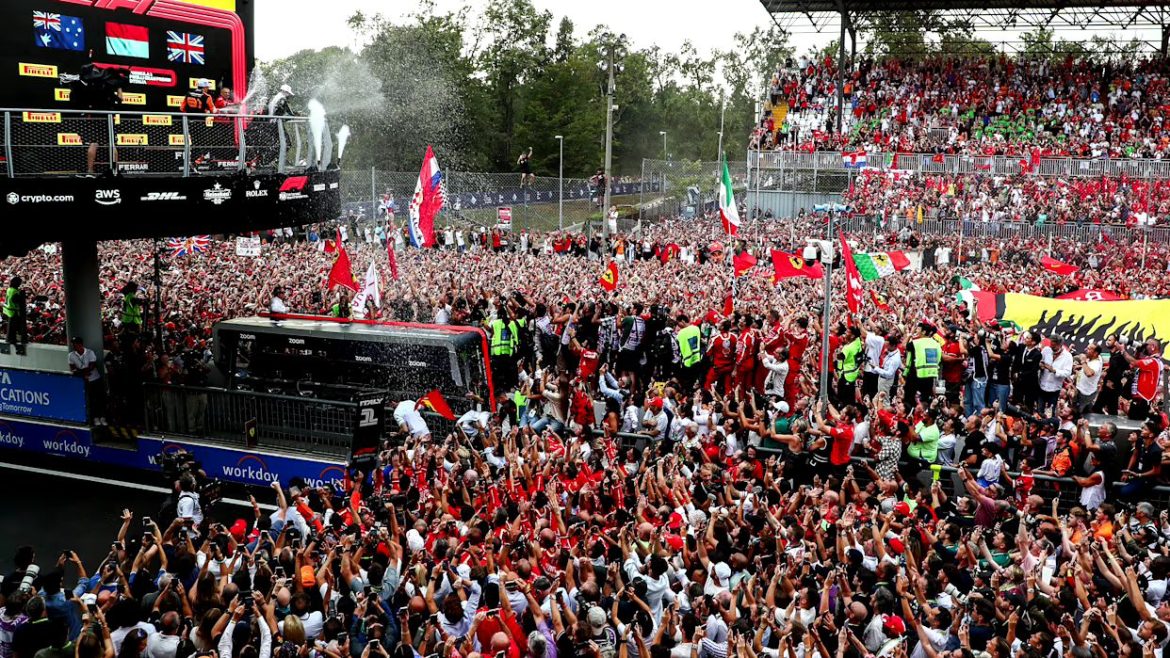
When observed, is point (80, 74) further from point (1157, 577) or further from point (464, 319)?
point (1157, 577)

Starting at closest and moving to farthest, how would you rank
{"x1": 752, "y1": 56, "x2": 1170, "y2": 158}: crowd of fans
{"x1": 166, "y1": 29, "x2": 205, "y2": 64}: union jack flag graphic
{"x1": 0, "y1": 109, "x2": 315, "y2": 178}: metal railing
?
{"x1": 0, "y1": 109, "x2": 315, "y2": 178}: metal railing, {"x1": 166, "y1": 29, "x2": 205, "y2": 64}: union jack flag graphic, {"x1": 752, "y1": 56, "x2": 1170, "y2": 158}: crowd of fans

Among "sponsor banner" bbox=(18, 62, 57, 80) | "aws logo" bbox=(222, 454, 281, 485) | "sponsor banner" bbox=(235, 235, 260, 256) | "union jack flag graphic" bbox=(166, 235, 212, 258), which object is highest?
"sponsor banner" bbox=(18, 62, 57, 80)

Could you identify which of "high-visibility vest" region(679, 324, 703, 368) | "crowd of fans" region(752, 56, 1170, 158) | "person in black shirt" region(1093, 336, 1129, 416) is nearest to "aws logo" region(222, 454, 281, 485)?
"high-visibility vest" region(679, 324, 703, 368)

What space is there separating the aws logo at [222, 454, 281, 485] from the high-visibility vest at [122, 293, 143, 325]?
206 inches

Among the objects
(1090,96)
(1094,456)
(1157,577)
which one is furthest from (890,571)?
(1090,96)

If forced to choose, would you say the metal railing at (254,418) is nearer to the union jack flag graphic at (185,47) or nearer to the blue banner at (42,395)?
the blue banner at (42,395)

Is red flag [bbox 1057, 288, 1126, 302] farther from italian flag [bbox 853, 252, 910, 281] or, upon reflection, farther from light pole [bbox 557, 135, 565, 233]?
light pole [bbox 557, 135, 565, 233]

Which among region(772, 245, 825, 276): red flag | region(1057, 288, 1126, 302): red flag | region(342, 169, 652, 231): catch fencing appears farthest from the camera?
region(342, 169, 652, 231): catch fencing

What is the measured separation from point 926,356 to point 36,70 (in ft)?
43.2

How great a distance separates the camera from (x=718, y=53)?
97.1 meters

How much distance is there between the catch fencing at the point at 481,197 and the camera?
37531mm

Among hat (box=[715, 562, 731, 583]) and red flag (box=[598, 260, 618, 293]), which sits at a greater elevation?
red flag (box=[598, 260, 618, 293])

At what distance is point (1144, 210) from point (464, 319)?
23215 mm

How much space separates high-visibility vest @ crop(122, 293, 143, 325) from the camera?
19797 millimetres
